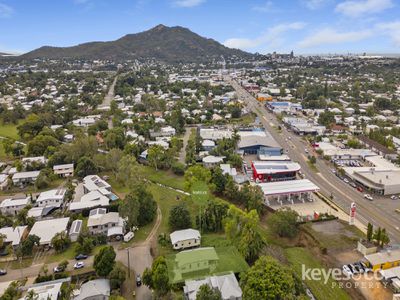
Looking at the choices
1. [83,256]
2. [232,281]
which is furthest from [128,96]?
[232,281]

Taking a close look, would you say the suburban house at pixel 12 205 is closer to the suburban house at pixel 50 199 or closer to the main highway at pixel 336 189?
the suburban house at pixel 50 199

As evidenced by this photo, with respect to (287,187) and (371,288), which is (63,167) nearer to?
(287,187)

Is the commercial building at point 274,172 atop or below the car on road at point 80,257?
atop

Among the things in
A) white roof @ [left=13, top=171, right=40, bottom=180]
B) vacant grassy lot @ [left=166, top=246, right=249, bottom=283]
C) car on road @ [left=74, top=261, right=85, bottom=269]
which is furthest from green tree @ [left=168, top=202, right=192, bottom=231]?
white roof @ [left=13, top=171, right=40, bottom=180]

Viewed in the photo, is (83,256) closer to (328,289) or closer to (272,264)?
(272,264)

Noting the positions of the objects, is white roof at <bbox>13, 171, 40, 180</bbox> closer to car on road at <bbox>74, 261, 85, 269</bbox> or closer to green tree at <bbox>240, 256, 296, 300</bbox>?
car on road at <bbox>74, 261, 85, 269</bbox>

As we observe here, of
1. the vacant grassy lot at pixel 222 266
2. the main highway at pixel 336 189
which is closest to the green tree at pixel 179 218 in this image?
the vacant grassy lot at pixel 222 266

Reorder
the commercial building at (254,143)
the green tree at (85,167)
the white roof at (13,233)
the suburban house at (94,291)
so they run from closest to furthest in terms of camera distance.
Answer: the suburban house at (94,291) → the white roof at (13,233) → the green tree at (85,167) → the commercial building at (254,143)
